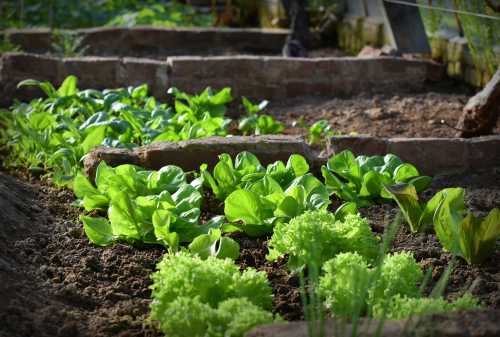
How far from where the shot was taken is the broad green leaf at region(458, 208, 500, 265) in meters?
1.66

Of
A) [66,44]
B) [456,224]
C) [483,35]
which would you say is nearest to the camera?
[456,224]

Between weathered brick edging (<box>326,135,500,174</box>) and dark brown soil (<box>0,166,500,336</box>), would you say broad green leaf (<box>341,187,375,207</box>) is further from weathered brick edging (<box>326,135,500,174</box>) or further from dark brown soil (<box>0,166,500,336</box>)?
weathered brick edging (<box>326,135,500,174</box>)

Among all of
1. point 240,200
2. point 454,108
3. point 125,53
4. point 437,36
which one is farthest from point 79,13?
point 240,200

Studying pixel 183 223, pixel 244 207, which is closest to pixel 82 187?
pixel 183 223

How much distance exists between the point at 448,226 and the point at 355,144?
97 cm

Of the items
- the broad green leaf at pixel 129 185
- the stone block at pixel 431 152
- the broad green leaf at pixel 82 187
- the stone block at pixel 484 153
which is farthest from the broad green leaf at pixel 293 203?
the stone block at pixel 484 153

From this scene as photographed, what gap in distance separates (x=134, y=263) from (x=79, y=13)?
7366 millimetres

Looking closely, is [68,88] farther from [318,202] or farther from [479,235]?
[479,235]

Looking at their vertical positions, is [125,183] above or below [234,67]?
below

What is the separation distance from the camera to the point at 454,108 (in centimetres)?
368

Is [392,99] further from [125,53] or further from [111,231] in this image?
[125,53]

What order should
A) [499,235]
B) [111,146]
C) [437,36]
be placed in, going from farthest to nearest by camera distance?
[437,36] → [111,146] → [499,235]

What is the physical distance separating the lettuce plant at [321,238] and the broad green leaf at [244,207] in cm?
20

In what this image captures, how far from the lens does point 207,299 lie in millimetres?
1349
